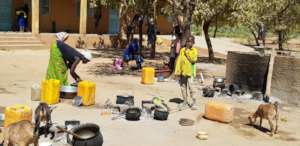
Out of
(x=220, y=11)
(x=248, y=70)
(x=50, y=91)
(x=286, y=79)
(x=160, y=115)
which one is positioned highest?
(x=220, y=11)

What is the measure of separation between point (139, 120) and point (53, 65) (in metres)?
2.83

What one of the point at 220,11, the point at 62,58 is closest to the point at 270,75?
the point at 62,58

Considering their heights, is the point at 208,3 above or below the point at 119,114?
above

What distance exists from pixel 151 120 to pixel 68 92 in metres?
2.48

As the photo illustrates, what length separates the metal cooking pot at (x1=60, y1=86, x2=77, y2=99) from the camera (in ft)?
36.9

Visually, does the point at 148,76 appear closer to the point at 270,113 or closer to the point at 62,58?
the point at 62,58

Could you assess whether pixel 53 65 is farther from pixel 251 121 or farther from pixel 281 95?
pixel 281 95

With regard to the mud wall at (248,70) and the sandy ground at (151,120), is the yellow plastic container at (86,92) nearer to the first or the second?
the sandy ground at (151,120)

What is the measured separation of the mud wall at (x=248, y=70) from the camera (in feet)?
45.6

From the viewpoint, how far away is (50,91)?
10609mm

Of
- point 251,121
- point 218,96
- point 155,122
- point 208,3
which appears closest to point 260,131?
point 251,121

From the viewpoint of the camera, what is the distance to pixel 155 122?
384 inches

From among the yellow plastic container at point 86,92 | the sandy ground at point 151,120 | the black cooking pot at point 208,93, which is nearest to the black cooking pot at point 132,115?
the sandy ground at point 151,120

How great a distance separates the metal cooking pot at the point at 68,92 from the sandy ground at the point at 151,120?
0.41m
